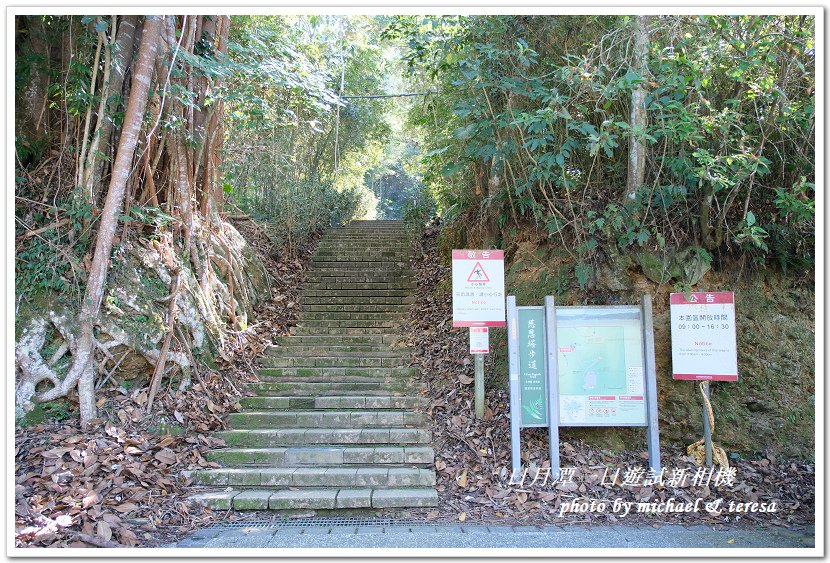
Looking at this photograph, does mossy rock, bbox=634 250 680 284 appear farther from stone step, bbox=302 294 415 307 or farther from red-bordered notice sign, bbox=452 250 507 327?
stone step, bbox=302 294 415 307

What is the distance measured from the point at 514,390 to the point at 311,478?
85.8 inches

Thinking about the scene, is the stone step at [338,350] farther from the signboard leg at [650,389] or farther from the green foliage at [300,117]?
the signboard leg at [650,389]

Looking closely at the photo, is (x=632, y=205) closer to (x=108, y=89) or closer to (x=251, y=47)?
(x=251, y=47)

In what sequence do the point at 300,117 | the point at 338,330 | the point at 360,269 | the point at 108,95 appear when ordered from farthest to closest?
the point at 300,117 → the point at 360,269 → the point at 338,330 → the point at 108,95

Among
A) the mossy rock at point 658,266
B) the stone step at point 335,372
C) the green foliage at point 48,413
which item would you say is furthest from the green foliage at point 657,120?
the green foliage at point 48,413

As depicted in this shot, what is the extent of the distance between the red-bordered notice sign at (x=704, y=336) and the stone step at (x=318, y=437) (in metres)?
2.78

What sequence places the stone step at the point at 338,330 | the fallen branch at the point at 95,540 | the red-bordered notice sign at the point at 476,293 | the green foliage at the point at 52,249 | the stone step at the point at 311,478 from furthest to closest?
the stone step at the point at 338,330 → the red-bordered notice sign at the point at 476,293 → the green foliage at the point at 52,249 → the stone step at the point at 311,478 → the fallen branch at the point at 95,540

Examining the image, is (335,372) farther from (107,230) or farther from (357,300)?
(107,230)

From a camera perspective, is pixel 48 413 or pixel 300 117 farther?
pixel 300 117

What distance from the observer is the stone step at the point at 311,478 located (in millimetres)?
4586

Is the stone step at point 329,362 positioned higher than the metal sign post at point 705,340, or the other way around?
the metal sign post at point 705,340

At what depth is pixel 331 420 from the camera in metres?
5.47

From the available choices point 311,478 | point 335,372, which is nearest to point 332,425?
point 311,478

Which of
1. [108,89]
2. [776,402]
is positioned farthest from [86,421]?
[776,402]
